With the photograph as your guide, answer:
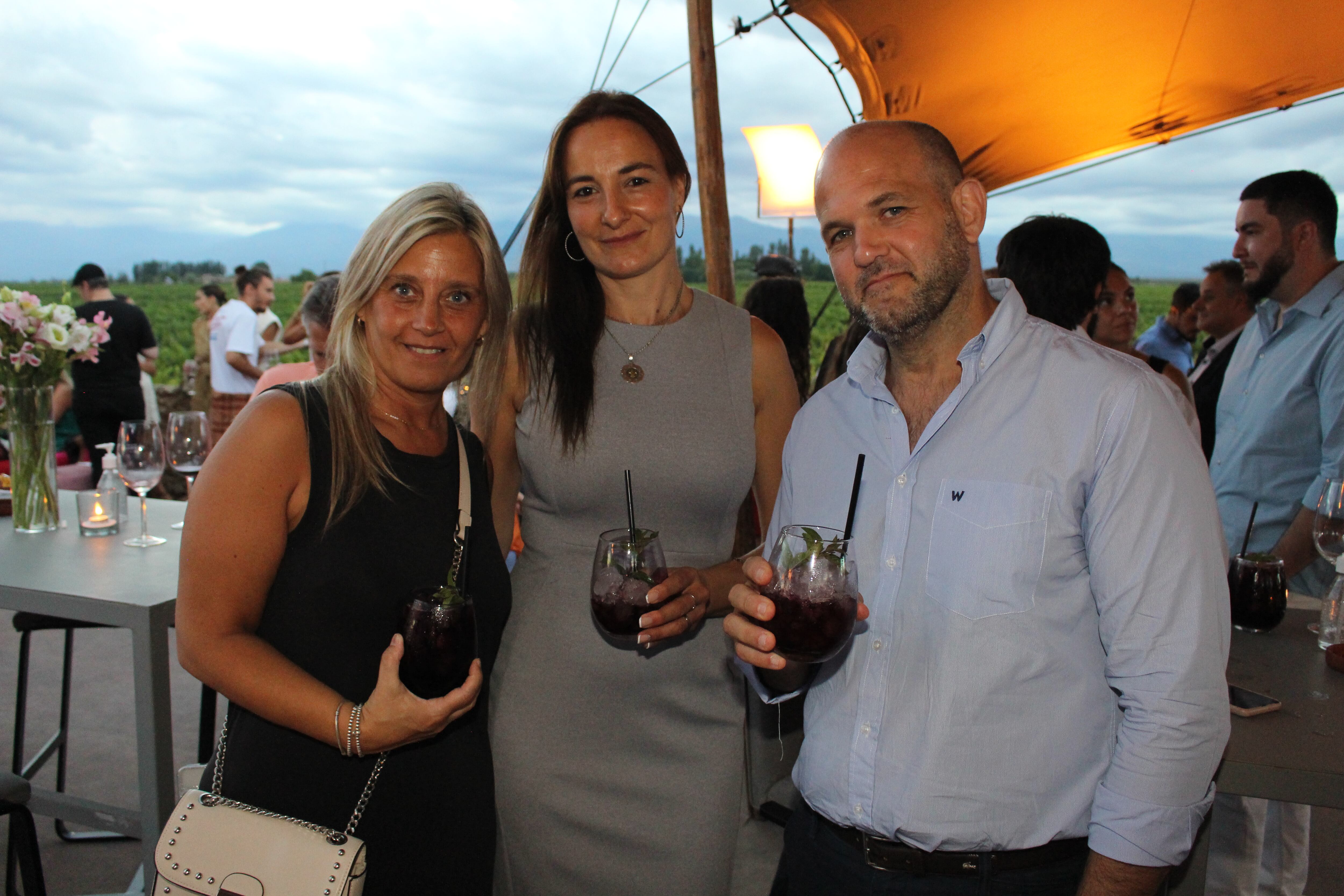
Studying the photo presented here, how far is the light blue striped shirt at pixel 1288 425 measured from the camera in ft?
9.75

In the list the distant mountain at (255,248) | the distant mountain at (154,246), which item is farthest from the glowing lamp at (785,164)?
the distant mountain at (154,246)

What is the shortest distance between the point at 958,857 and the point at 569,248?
4.93ft

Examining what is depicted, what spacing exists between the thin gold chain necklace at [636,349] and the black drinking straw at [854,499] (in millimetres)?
738

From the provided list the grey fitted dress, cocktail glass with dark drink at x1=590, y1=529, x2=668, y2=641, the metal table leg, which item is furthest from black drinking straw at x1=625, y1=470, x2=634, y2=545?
the metal table leg

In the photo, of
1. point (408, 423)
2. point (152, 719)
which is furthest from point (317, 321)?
point (408, 423)

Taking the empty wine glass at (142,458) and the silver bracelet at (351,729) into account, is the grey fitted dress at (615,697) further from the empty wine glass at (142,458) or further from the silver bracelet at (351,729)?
the empty wine glass at (142,458)

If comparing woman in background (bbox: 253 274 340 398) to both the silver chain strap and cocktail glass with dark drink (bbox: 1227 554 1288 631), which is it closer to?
the silver chain strap

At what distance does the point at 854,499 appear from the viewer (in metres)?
1.34

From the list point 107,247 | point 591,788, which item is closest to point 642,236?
point 591,788

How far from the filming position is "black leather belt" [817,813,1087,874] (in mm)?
1250

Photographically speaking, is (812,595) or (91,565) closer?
(812,595)

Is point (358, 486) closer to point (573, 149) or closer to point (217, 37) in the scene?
point (573, 149)

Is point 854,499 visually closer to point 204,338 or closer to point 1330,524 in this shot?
point 1330,524

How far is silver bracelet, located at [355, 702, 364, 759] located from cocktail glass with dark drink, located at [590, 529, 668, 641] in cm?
43
